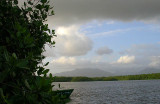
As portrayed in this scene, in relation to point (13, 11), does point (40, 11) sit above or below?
above

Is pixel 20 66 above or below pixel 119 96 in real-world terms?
above

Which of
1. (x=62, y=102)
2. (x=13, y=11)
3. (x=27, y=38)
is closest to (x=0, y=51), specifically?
(x=27, y=38)

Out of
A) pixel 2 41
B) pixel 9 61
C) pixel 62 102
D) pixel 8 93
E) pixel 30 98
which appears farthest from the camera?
pixel 2 41

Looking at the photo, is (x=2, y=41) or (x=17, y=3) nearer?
(x=2, y=41)

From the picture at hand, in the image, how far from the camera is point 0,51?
2205 mm

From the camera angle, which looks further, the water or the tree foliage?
the water

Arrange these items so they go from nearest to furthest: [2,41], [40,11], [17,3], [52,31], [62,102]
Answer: [62,102], [2,41], [17,3], [40,11], [52,31]

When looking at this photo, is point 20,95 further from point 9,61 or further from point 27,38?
point 27,38

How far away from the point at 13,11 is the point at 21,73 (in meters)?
1.77

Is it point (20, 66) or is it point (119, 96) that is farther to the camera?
point (119, 96)

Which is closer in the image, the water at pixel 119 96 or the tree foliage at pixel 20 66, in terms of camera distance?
the tree foliage at pixel 20 66

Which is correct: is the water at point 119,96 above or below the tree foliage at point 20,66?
below

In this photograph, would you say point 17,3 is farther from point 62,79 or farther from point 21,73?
point 62,79

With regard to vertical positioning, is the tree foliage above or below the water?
above
